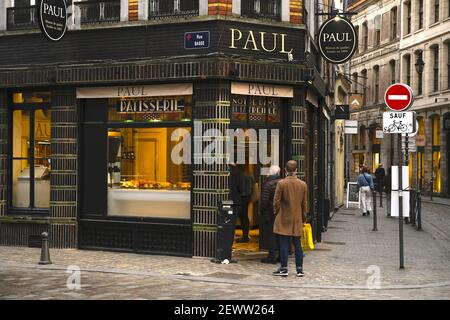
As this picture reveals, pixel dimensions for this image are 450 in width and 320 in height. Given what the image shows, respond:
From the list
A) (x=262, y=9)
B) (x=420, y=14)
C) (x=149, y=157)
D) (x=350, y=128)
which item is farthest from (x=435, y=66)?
(x=149, y=157)

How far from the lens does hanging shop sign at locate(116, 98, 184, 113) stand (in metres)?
13.3

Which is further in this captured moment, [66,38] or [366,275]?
[66,38]

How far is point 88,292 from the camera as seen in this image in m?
9.52

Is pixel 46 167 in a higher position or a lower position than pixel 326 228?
higher

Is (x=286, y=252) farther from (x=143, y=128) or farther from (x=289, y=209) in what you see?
(x=143, y=128)

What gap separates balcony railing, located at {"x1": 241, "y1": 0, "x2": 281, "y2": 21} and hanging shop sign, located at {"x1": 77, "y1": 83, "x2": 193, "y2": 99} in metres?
1.80

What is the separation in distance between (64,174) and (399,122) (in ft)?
22.1

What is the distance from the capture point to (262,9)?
1334 centimetres

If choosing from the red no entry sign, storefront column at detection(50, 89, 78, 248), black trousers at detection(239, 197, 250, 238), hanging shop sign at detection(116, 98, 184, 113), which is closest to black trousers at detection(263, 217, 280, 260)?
black trousers at detection(239, 197, 250, 238)

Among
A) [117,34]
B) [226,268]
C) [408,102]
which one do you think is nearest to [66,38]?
[117,34]

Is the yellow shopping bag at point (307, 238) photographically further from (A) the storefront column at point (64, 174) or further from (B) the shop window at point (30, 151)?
(B) the shop window at point (30, 151)

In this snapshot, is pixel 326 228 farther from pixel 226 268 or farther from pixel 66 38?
pixel 66 38

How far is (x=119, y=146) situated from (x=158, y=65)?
1943 millimetres
